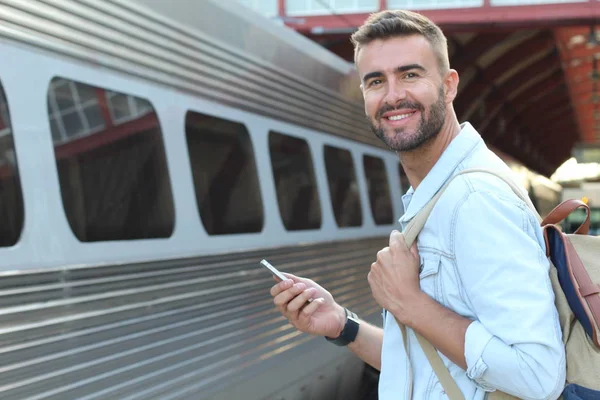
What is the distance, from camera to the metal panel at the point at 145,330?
2863 millimetres

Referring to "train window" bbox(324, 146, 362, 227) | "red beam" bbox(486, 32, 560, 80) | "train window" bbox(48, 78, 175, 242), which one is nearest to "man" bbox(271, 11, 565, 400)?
"train window" bbox(48, 78, 175, 242)

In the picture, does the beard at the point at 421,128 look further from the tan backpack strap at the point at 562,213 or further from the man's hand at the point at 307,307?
the man's hand at the point at 307,307

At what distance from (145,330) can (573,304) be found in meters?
2.42

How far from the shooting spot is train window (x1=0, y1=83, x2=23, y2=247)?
113 inches

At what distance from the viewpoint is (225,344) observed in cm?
417

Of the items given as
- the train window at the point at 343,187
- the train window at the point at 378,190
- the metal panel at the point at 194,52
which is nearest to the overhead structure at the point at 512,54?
the train window at the point at 378,190

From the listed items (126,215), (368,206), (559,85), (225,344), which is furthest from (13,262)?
(559,85)

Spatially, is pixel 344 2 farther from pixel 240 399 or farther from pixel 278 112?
pixel 240 399

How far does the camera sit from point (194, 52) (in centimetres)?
417

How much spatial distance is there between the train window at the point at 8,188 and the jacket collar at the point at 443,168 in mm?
1744

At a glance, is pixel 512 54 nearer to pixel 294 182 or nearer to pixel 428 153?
pixel 294 182

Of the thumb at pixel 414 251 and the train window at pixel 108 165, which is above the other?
the train window at pixel 108 165

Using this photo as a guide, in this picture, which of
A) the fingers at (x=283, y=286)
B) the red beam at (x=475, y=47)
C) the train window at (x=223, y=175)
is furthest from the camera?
the red beam at (x=475, y=47)

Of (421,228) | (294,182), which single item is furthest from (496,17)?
(421,228)
